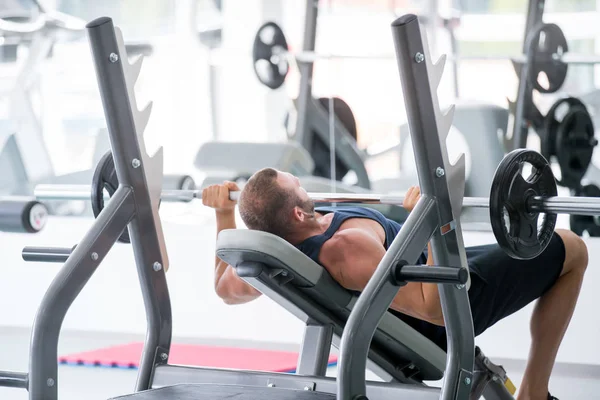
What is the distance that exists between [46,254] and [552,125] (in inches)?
97.5

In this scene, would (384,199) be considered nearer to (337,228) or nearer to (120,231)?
(337,228)

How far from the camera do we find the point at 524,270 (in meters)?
2.21

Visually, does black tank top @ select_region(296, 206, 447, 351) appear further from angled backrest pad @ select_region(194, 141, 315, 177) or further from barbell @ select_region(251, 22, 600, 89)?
angled backrest pad @ select_region(194, 141, 315, 177)

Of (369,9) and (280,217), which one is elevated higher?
(369,9)

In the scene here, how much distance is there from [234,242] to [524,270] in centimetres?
79

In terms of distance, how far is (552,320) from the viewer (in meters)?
2.27

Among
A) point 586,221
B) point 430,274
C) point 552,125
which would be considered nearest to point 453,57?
point 552,125

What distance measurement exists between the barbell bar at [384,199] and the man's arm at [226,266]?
0.03 meters

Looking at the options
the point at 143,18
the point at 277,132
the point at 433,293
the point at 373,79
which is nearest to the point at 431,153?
the point at 433,293

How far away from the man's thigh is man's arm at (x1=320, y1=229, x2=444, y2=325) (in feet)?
0.81

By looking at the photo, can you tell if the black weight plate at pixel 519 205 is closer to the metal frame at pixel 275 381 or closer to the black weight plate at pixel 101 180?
the metal frame at pixel 275 381

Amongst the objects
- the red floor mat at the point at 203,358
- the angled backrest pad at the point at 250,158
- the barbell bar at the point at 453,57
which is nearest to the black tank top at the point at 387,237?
the red floor mat at the point at 203,358

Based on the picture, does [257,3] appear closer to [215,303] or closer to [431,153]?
[215,303]

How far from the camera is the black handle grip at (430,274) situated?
1646mm
